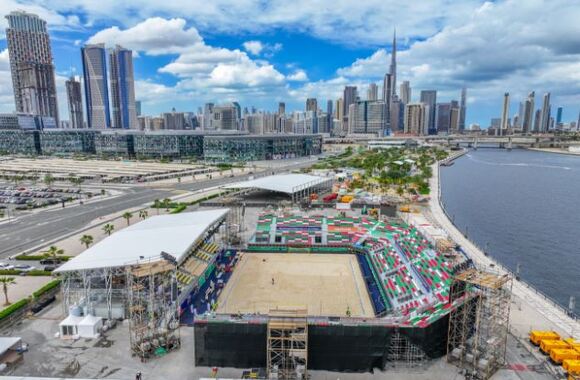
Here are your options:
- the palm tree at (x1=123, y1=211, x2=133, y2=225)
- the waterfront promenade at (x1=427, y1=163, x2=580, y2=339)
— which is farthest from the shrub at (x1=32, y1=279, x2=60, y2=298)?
the waterfront promenade at (x1=427, y1=163, x2=580, y2=339)

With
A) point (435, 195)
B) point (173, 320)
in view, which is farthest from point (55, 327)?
point (435, 195)

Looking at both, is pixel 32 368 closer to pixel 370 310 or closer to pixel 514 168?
pixel 370 310

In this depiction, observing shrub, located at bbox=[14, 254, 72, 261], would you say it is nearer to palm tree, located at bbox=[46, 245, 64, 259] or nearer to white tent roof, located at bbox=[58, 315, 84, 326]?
palm tree, located at bbox=[46, 245, 64, 259]

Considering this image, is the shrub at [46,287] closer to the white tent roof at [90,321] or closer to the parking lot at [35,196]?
the white tent roof at [90,321]

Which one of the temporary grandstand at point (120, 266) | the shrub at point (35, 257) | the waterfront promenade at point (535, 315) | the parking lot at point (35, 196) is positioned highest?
the temporary grandstand at point (120, 266)

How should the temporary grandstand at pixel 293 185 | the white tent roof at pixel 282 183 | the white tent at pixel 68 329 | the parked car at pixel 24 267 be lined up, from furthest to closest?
the temporary grandstand at pixel 293 185 < the white tent roof at pixel 282 183 < the parked car at pixel 24 267 < the white tent at pixel 68 329

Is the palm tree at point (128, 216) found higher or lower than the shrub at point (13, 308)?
higher

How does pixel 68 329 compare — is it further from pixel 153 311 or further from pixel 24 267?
pixel 24 267

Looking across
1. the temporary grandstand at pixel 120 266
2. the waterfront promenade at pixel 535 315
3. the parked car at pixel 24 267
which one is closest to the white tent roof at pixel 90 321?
the temporary grandstand at pixel 120 266
